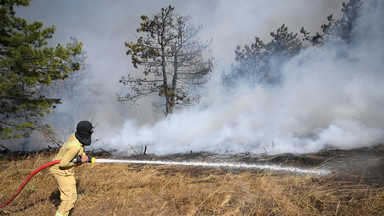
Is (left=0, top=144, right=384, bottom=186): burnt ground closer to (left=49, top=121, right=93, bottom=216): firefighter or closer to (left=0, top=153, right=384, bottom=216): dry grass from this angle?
(left=0, top=153, right=384, bottom=216): dry grass

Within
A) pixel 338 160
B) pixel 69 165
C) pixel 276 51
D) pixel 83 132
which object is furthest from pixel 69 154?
pixel 276 51

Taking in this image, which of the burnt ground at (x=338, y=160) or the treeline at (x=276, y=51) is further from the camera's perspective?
the treeline at (x=276, y=51)

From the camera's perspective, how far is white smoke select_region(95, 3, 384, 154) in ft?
29.1

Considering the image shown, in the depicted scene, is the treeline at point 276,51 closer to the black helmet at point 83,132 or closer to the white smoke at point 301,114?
the white smoke at point 301,114

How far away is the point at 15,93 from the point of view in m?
7.60

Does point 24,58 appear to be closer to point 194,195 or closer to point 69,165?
point 69,165

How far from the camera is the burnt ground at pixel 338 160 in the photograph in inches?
186

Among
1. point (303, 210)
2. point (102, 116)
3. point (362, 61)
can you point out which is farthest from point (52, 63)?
point (102, 116)

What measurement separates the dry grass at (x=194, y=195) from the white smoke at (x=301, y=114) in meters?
4.01

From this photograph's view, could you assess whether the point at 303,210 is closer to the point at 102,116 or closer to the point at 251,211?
the point at 251,211

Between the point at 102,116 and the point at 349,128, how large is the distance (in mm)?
23728

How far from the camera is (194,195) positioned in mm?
4094

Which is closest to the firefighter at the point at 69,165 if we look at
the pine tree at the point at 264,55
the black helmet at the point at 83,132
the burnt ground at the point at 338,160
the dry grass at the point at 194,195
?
the black helmet at the point at 83,132

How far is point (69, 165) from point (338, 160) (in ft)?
23.4
